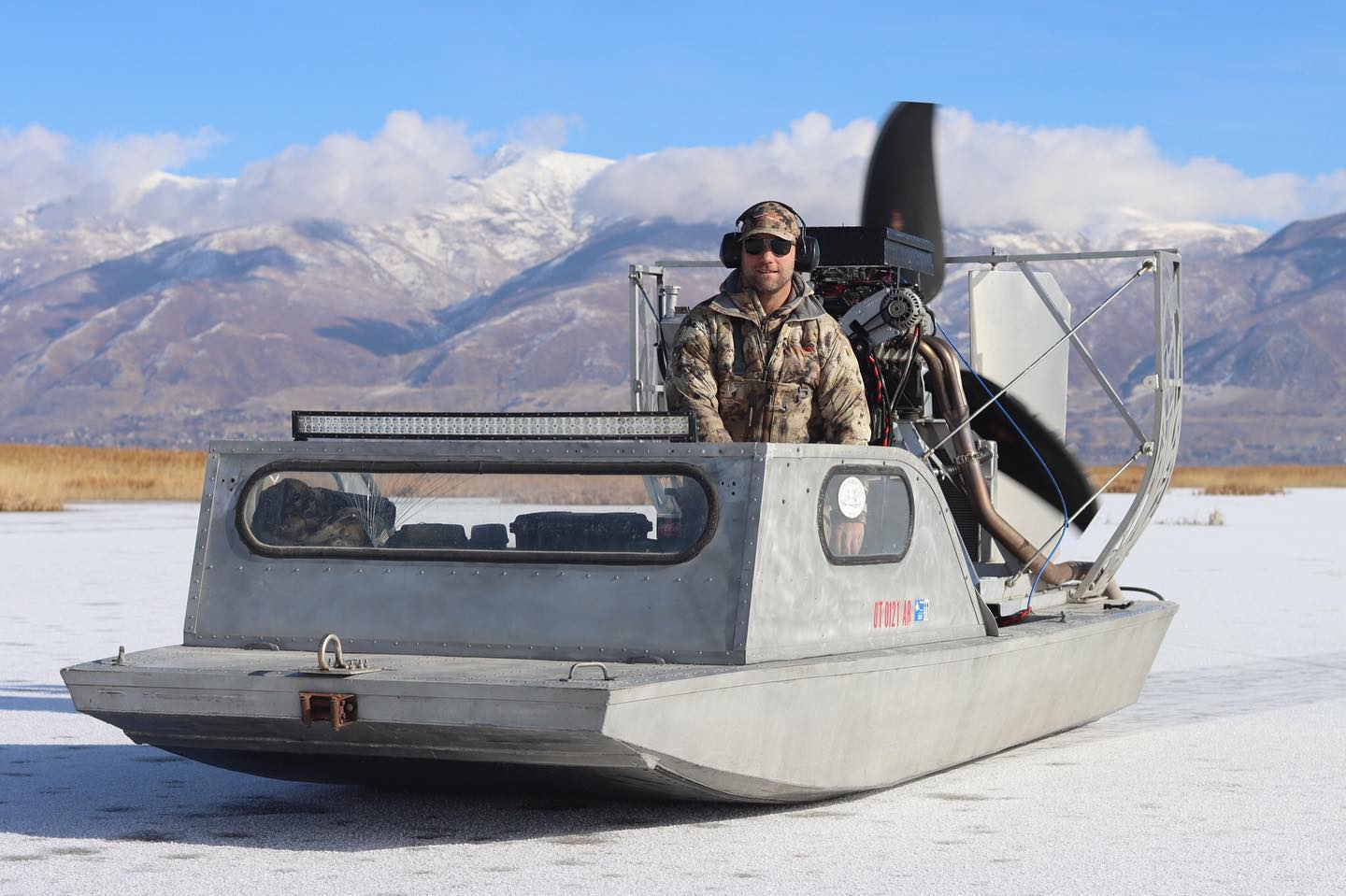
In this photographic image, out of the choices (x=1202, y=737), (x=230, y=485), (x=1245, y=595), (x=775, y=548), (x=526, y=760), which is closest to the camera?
(x=526, y=760)

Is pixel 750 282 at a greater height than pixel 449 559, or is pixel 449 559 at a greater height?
pixel 750 282

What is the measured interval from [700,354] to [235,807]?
92.4 inches

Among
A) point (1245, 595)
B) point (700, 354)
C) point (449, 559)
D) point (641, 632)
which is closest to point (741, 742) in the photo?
point (641, 632)

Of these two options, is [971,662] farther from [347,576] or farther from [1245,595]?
[1245,595]

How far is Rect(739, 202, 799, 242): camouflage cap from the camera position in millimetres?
7148

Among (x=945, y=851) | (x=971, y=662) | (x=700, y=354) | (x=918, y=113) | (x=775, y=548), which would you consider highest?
(x=918, y=113)

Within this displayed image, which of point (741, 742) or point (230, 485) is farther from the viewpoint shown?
point (230, 485)

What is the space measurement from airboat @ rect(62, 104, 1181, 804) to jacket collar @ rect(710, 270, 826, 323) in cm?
70

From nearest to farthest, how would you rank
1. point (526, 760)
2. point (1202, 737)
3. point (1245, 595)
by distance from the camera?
point (526, 760) → point (1202, 737) → point (1245, 595)

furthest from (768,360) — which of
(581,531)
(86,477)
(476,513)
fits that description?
(86,477)

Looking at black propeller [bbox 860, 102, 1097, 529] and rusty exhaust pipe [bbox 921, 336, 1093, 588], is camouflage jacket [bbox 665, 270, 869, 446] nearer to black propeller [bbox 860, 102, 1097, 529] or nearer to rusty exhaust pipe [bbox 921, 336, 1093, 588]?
rusty exhaust pipe [bbox 921, 336, 1093, 588]

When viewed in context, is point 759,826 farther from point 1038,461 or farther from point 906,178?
point 906,178

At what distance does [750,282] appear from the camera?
23.5 ft

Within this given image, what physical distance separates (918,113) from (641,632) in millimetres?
4580
